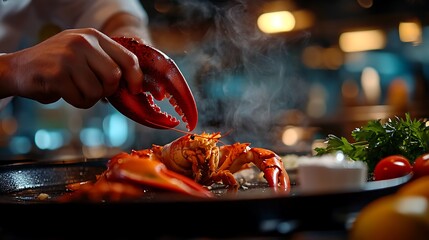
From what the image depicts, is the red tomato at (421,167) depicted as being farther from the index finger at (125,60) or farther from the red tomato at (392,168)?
the index finger at (125,60)

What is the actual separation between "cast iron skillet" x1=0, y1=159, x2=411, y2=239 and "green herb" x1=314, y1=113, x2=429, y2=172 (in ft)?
2.67

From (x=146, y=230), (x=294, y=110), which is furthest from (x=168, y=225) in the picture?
(x=294, y=110)

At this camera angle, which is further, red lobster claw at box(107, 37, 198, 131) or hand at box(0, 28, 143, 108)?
red lobster claw at box(107, 37, 198, 131)

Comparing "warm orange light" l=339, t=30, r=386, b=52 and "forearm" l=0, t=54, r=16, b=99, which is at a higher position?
"warm orange light" l=339, t=30, r=386, b=52

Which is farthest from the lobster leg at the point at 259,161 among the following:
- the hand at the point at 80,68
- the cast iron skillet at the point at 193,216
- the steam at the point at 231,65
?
the steam at the point at 231,65

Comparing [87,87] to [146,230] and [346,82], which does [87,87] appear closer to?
[146,230]

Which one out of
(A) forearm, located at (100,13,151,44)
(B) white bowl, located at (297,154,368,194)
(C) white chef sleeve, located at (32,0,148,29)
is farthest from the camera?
(C) white chef sleeve, located at (32,0,148,29)

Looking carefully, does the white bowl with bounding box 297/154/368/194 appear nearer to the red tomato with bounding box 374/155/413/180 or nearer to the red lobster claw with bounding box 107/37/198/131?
the red tomato with bounding box 374/155/413/180

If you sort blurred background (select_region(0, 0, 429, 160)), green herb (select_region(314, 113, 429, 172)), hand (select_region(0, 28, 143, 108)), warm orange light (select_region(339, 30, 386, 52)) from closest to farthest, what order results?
hand (select_region(0, 28, 143, 108))
green herb (select_region(314, 113, 429, 172))
blurred background (select_region(0, 0, 429, 160))
warm orange light (select_region(339, 30, 386, 52))

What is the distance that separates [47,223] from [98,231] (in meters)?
0.11

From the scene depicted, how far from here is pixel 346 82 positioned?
9.84 meters

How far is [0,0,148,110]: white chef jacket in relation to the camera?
11.2 feet

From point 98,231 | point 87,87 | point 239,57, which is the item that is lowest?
point 98,231

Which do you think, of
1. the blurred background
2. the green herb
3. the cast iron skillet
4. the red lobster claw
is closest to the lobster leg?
the red lobster claw
